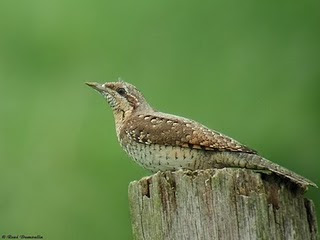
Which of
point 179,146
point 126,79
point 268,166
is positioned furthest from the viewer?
point 126,79

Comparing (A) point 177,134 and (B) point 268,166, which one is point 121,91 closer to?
(A) point 177,134

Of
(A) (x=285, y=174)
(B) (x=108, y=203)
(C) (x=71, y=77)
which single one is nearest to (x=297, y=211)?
(A) (x=285, y=174)

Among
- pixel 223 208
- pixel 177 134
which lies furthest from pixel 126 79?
pixel 223 208

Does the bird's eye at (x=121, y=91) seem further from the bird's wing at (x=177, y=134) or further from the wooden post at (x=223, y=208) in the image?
the wooden post at (x=223, y=208)

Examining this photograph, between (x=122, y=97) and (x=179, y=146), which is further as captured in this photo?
(x=122, y=97)

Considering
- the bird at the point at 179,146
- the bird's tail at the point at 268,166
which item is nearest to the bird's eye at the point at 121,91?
the bird at the point at 179,146

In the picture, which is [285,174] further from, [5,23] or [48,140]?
[5,23]
